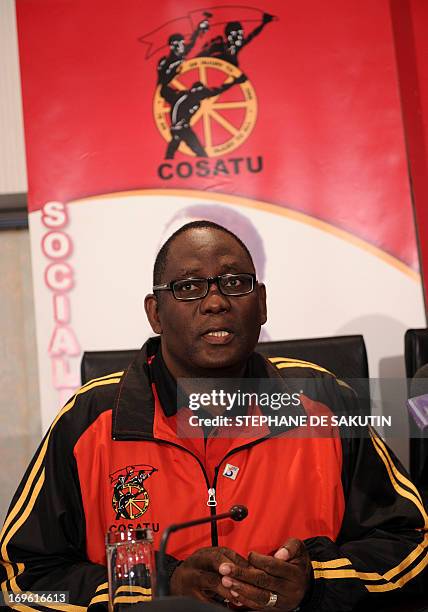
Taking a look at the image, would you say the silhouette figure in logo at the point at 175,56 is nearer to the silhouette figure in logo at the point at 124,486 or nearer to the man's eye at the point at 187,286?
the man's eye at the point at 187,286

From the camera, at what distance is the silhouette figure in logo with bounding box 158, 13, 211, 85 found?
3137 millimetres

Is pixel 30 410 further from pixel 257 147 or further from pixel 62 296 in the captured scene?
pixel 257 147

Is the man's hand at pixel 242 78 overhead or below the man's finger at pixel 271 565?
overhead

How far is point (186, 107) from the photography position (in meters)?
3.12

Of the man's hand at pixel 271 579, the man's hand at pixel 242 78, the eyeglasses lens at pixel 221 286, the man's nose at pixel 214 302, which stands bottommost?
the man's hand at pixel 271 579

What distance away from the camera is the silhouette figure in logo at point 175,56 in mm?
3137

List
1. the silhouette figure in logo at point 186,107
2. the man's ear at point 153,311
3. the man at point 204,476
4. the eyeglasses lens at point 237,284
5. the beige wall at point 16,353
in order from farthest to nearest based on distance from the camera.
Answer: the beige wall at point 16,353 < the silhouette figure in logo at point 186,107 < the man's ear at point 153,311 < the eyeglasses lens at point 237,284 < the man at point 204,476

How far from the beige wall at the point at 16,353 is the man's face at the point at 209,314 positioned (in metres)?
1.93

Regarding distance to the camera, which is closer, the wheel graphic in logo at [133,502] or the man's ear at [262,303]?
the wheel graphic in logo at [133,502]

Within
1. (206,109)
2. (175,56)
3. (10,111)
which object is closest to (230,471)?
(206,109)

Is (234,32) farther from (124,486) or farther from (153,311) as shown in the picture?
(124,486)

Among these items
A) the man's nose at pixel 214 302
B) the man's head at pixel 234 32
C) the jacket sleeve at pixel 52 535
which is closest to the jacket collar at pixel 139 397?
the jacket sleeve at pixel 52 535

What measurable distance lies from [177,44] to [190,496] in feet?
6.60

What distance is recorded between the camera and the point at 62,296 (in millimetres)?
Answer: 3121
